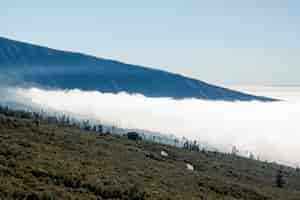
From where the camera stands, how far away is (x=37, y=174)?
158 feet

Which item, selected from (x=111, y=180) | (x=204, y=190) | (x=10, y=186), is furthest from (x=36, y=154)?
(x=204, y=190)

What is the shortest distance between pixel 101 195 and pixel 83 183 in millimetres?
2806

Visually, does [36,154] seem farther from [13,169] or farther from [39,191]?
[39,191]

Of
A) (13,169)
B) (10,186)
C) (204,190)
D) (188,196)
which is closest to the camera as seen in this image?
(10,186)

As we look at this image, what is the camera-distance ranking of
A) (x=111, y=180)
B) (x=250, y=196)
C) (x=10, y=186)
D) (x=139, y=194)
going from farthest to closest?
1. (x=250, y=196)
2. (x=111, y=180)
3. (x=139, y=194)
4. (x=10, y=186)

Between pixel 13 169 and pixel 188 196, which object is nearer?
pixel 13 169

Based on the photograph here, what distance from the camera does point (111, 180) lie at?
179 ft

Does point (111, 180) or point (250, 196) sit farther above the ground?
point (111, 180)

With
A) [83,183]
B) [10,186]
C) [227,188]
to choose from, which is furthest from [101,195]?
[227,188]

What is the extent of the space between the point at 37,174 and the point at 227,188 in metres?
45.5

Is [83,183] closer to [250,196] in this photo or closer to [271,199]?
[250,196]

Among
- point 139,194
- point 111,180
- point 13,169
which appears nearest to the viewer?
point 13,169

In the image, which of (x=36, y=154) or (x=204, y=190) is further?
(x=204, y=190)

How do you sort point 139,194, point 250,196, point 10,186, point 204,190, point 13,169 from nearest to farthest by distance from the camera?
point 10,186, point 13,169, point 139,194, point 204,190, point 250,196
